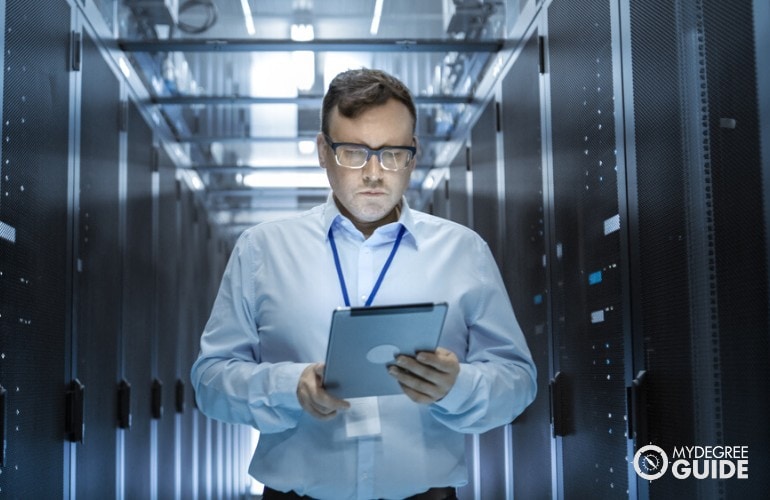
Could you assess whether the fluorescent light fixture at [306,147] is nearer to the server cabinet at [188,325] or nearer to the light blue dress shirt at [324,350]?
the server cabinet at [188,325]

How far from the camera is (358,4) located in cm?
434

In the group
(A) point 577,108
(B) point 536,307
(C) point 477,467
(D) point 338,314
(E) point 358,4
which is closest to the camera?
(D) point 338,314

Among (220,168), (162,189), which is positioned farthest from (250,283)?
(220,168)

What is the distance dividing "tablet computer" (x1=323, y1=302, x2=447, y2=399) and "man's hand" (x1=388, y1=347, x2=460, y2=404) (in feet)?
0.05

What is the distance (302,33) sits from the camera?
4.54 m

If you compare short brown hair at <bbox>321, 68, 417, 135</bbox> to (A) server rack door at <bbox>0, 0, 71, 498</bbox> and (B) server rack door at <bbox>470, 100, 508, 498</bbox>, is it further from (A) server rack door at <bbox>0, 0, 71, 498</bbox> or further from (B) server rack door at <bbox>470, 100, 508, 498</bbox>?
(B) server rack door at <bbox>470, 100, 508, 498</bbox>

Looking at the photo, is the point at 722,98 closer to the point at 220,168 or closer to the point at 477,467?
the point at 477,467

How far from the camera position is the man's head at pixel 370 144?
6.31 ft

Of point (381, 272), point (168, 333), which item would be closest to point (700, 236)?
point (381, 272)

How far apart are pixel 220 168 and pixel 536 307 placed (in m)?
4.25

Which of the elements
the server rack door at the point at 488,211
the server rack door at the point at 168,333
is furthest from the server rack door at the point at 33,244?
the server rack door at the point at 168,333

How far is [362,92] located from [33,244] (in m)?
1.43

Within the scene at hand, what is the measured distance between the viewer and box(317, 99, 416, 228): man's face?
6.30 feet

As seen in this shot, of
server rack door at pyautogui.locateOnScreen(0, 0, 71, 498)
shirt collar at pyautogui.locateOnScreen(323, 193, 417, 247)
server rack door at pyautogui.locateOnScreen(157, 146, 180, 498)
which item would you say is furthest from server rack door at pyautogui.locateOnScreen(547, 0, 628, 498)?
server rack door at pyautogui.locateOnScreen(157, 146, 180, 498)
